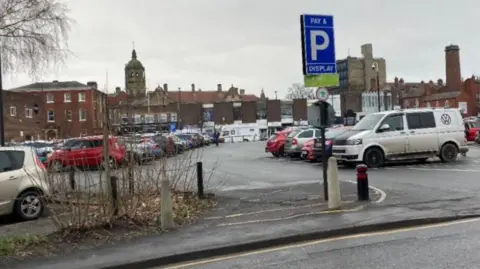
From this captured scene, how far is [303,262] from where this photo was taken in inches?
269

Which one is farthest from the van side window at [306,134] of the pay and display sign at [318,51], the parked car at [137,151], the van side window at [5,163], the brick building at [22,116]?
→ the brick building at [22,116]

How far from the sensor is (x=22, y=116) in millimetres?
70312

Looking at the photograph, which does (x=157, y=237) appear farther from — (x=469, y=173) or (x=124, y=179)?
(x=469, y=173)

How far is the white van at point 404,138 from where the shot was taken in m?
19.9

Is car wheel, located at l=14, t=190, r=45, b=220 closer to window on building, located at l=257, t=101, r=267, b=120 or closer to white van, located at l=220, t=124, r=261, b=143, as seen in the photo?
white van, located at l=220, t=124, r=261, b=143

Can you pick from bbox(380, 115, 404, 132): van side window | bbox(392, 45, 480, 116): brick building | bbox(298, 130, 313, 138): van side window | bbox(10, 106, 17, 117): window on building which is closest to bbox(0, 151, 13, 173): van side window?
bbox(380, 115, 404, 132): van side window

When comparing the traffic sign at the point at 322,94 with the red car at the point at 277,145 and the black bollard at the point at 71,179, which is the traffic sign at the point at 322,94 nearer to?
the black bollard at the point at 71,179

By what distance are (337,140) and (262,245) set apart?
1347 centimetres

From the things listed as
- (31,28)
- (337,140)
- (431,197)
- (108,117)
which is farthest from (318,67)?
(31,28)

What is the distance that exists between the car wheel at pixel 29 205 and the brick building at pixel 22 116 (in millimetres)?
56241

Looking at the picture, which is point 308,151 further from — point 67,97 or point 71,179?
point 67,97

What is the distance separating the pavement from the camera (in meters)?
7.87

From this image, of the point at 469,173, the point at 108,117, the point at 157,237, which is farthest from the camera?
the point at 469,173

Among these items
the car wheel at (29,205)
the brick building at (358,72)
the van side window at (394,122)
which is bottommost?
the car wheel at (29,205)
